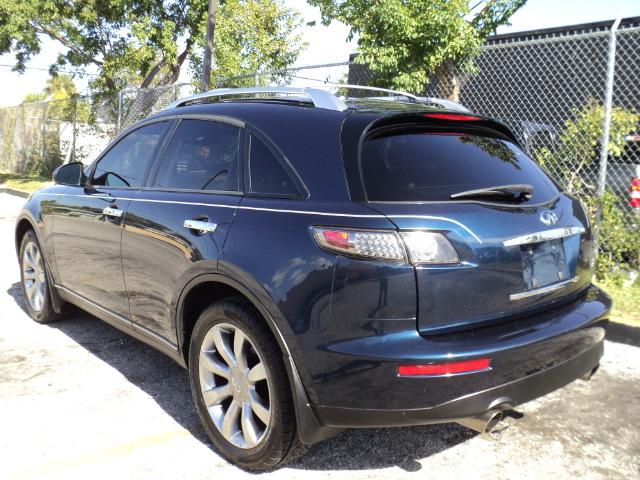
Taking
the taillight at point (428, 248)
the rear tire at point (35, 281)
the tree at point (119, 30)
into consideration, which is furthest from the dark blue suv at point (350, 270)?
the tree at point (119, 30)

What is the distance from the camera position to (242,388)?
2.77 meters

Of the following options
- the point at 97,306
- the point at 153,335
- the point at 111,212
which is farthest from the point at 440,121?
the point at 97,306

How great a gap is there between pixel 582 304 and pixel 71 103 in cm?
1667

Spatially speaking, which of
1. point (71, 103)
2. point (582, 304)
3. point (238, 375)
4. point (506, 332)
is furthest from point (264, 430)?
point (71, 103)

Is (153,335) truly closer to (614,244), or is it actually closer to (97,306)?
(97,306)

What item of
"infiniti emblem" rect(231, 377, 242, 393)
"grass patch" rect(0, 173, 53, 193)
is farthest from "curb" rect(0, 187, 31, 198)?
"infiniti emblem" rect(231, 377, 242, 393)

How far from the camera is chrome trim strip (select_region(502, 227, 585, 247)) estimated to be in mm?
2430

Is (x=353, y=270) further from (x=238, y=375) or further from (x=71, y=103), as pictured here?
(x=71, y=103)

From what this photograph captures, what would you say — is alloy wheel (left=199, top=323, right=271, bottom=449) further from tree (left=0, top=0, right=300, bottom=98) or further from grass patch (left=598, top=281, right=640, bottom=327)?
tree (left=0, top=0, right=300, bottom=98)

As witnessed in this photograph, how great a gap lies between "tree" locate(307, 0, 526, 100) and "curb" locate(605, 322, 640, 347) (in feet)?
15.4

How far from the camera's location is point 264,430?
2.71m

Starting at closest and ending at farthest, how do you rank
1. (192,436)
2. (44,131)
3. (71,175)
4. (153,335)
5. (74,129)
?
(192,436) < (153,335) < (71,175) < (74,129) < (44,131)

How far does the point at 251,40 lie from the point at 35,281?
1085 centimetres

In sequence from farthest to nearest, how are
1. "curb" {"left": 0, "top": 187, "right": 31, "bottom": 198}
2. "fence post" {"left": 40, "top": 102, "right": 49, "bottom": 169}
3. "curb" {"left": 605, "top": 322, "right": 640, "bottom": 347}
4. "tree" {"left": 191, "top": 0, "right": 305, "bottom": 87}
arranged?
"fence post" {"left": 40, "top": 102, "right": 49, "bottom": 169}
"curb" {"left": 0, "top": 187, "right": 31, "bottom": 198}
"tree" {"left": 191, "top": 0, "right": 305, "bottom": 87}
"curb" {"left": 605, "top": 322, "right": 640, "bottom": 347}
